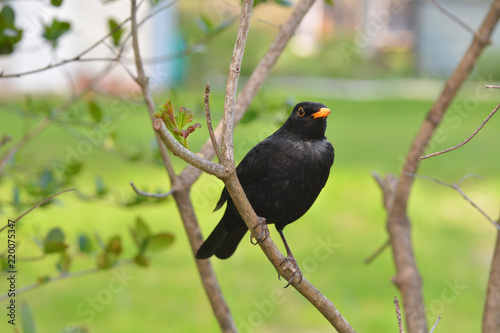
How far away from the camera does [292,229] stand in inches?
215

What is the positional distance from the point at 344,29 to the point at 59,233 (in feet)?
56.1

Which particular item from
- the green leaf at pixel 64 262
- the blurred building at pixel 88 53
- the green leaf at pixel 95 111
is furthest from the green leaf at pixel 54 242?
the blurred building at pixel 88 53

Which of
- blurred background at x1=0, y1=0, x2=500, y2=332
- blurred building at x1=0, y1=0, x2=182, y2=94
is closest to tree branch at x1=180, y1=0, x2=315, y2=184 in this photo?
blurred background at x1=0, y1=0, x2=500, y2=332

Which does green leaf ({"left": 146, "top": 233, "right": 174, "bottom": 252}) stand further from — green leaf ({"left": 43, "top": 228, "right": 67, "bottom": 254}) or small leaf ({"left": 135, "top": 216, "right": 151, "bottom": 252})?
green leaf ({"left": 43, "top": 228, "right": 67, "bottom": 254})

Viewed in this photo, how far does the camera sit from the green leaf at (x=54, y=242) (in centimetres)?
189

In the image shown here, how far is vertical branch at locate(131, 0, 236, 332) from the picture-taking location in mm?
1923

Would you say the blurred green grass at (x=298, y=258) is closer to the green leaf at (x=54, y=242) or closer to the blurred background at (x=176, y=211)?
the blurred background at (x=176, y=211)

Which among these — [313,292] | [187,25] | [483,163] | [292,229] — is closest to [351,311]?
[292,229]

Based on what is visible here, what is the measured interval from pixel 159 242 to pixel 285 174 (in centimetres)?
46

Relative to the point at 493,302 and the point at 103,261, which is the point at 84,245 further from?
the point at 493,302

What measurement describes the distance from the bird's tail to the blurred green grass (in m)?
0.43

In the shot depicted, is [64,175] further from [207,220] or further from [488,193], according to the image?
[488,193]

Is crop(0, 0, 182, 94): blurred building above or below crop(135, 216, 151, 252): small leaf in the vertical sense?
below

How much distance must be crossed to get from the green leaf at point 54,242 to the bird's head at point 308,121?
2.38 ft
